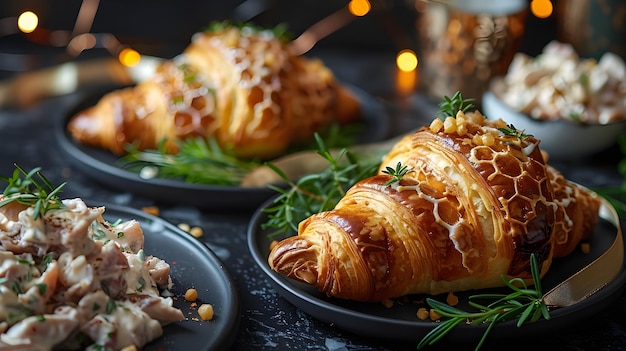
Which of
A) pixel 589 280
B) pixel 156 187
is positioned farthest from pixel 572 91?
pixel 156 187

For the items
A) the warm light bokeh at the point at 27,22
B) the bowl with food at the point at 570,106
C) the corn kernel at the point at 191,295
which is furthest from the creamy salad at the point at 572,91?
the warm light bokeh at the point at 27,22

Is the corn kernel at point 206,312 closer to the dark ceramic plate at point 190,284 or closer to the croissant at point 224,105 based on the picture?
the dark ceramic plate at point 190,284

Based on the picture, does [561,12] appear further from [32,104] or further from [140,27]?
[32,104]

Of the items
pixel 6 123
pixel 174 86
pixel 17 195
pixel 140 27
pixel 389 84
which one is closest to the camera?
pixel 17 195

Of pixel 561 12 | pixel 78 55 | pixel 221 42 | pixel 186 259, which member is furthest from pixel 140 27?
pixel 186 259

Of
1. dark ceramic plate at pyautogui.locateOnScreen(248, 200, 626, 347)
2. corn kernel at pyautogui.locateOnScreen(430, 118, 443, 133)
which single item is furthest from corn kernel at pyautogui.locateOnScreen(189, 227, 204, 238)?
corn kernel at pyautogui.locateOnScreen(430, 118, 443, 133)
